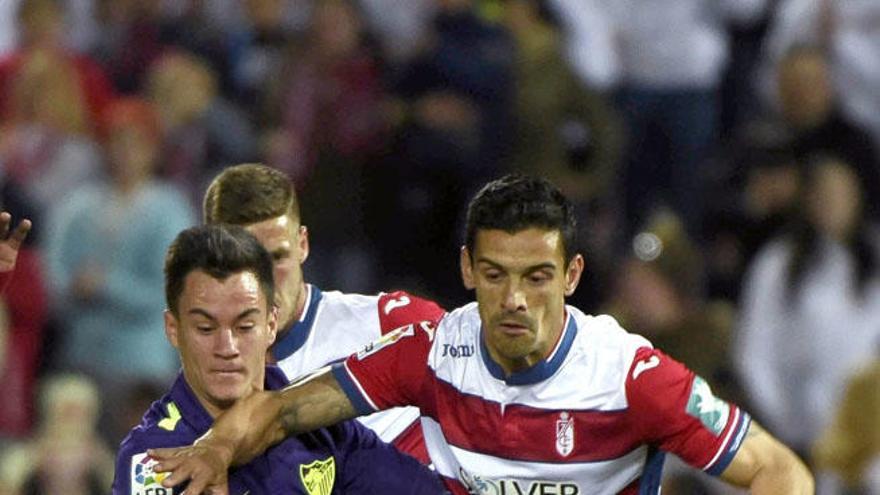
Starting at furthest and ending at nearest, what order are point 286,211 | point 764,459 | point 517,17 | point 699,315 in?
point 517,17, point 699,315, point 286,211, point 764,459

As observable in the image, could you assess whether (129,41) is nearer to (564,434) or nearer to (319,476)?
(319,476)

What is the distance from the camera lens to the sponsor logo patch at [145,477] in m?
4.77

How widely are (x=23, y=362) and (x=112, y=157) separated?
949 mm

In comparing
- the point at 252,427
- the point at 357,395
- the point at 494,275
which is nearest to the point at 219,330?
the point at 252,427

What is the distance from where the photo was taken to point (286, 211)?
19.3 ft

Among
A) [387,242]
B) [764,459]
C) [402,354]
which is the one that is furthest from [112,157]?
[764,459]

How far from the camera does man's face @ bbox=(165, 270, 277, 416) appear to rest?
4844mm

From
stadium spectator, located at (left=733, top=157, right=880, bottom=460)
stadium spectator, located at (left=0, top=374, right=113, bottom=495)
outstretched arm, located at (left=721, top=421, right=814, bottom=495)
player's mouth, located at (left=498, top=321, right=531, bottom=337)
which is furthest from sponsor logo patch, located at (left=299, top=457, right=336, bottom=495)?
stadium spectator, located at (left=733, top=157, right=880, bottom=460)

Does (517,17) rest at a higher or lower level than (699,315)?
higher

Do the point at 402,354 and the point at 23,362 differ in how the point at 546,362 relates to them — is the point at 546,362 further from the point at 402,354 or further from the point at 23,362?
the point at 23,362

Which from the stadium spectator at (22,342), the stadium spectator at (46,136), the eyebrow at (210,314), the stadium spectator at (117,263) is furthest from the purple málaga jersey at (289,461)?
the stadium spectator at (46,136)

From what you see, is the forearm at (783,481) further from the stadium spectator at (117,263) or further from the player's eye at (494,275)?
the stadium spectator at (117,263)

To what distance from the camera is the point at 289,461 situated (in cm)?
509

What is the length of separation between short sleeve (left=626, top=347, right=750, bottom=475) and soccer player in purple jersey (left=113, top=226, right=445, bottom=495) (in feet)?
2.48
